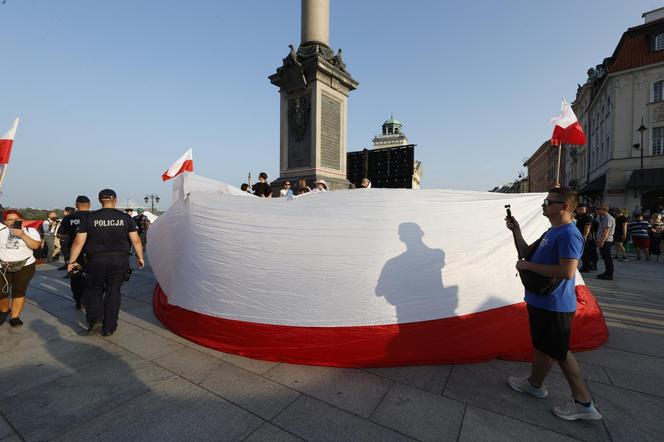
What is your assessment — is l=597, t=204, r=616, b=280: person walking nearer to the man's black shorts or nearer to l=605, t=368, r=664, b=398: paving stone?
l=605, t=368, r=664, b=398: paving stone

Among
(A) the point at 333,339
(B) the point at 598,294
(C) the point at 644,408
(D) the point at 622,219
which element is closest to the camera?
(C) the point at 644,408

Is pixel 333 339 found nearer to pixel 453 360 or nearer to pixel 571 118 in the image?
pixel 453 360

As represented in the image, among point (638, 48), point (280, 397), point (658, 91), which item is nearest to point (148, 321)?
point (280, 397)

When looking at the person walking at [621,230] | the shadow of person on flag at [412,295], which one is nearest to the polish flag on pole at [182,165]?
the shadow of person on flag at [412,295]

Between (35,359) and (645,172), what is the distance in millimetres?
35228

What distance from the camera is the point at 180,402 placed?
101 inches

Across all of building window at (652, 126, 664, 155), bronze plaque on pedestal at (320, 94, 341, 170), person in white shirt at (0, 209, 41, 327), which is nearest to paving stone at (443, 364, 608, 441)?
person in white shirt at (0, 209, 41, 327)

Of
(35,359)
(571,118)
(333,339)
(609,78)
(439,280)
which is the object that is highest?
(609,78)

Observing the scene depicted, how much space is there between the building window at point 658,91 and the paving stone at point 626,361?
32.5 m

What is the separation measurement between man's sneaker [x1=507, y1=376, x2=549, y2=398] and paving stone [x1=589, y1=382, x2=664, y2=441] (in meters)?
0.40

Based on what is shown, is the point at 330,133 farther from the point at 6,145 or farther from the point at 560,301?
the point at 560,301

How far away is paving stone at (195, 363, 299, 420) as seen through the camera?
249 cm

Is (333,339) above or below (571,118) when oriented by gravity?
below

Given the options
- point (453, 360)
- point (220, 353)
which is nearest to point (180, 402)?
point (220, 353)
